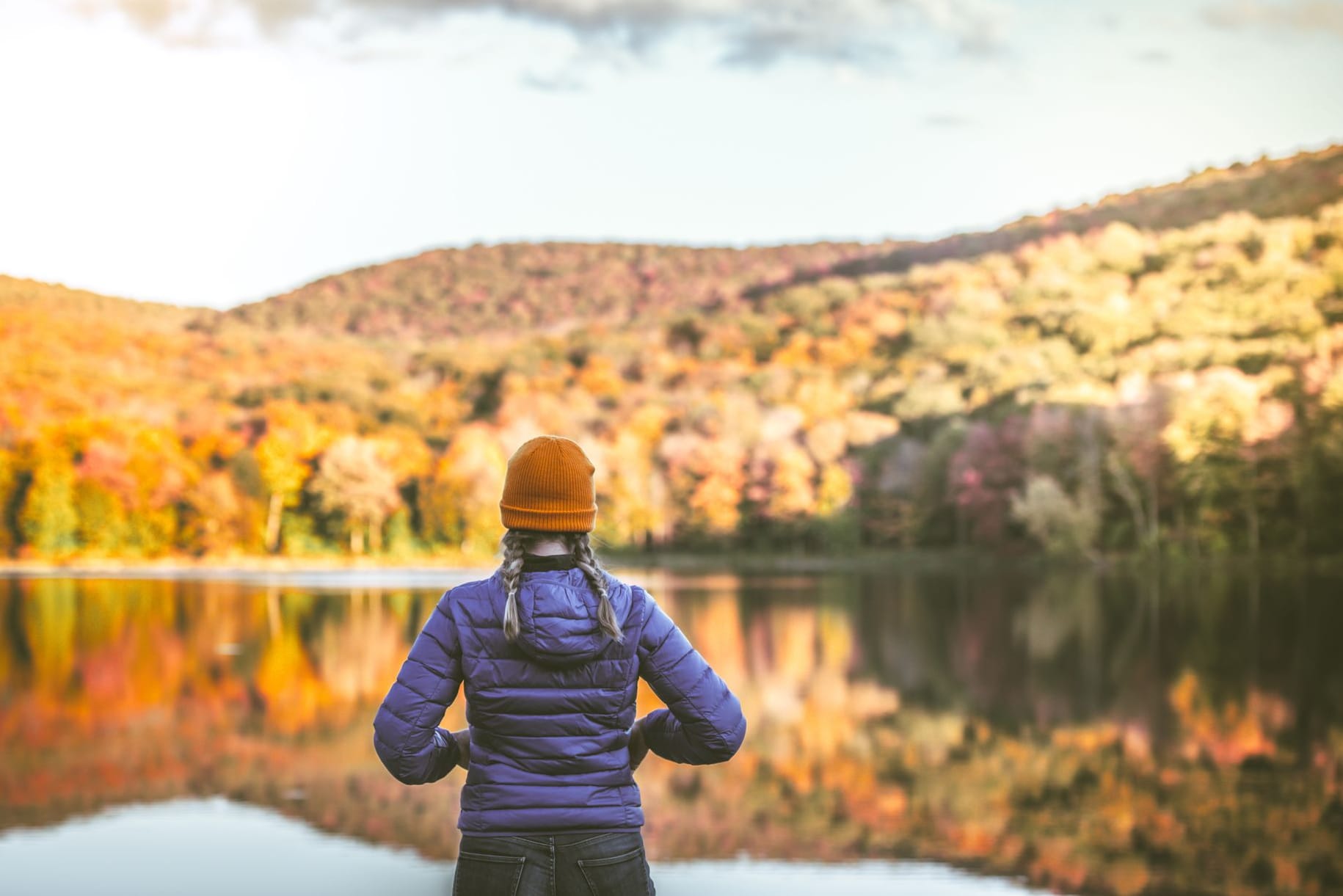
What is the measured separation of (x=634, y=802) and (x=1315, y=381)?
45.8 m

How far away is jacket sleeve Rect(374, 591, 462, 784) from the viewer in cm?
238

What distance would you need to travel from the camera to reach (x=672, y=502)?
60031 millimetres

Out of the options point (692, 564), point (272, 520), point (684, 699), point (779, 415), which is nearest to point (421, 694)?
point (684, 699)

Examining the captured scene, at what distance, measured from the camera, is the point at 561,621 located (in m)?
2.40

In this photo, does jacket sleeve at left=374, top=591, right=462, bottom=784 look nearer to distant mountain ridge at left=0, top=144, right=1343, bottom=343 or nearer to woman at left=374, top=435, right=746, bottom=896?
woman at left=374, top=435, right=746, bottom=896

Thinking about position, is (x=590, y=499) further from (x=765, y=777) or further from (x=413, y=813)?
(x=765, y=777)

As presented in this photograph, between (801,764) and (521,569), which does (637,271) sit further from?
(521,569)

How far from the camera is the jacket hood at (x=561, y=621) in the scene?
94.2 inches

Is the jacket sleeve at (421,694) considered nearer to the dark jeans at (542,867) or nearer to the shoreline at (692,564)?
the dark jeans at (542,867)

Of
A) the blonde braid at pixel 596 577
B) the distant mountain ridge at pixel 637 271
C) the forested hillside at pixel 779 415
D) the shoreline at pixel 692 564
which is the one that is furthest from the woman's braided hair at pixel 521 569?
the distant mountain ridge at pixel 637 271

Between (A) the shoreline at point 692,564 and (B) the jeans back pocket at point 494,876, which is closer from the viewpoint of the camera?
(B) the jeans back pocket at point 494,876

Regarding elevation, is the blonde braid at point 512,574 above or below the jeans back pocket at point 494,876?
above

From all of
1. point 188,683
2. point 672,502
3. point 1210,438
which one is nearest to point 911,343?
point 672,502

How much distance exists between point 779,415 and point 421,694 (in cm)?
6042
